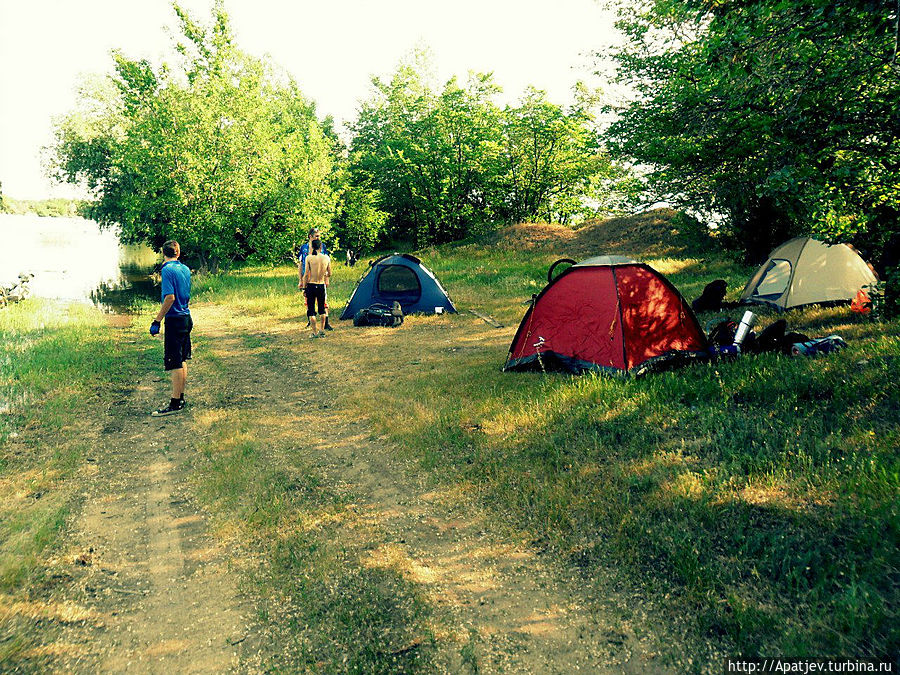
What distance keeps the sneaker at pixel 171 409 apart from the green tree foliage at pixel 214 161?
1966 cm

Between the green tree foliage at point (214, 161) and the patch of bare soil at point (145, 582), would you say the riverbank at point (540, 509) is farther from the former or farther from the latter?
the green tree foliage at point (214, 161)

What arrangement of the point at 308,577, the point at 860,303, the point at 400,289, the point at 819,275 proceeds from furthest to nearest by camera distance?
the point at 400,289 < the point at 819,275 < the point at 860,303 < the point at 308,577

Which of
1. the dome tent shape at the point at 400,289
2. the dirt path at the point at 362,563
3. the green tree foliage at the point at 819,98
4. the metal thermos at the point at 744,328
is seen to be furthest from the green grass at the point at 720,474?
the dome tent shape at the point at 400,289

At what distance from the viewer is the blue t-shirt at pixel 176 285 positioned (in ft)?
27.3

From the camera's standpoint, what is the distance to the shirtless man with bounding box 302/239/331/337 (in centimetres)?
1362

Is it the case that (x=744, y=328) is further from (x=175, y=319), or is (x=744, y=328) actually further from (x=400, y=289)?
(x=400, y=289)

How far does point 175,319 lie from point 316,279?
5487 mm

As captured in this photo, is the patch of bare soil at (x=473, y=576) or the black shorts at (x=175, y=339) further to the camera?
the black shorts at (x=175, y=339)

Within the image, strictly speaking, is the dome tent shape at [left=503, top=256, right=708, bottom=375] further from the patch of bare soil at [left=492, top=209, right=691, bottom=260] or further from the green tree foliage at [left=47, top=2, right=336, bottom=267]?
the green tree foliage at [left=47, top=2, right=336, bottom=267]

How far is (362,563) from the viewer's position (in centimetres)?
459

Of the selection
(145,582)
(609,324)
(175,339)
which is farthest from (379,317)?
(145,582)

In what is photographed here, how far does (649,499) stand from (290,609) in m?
3.24

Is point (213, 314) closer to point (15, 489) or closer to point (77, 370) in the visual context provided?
point (77, 370)

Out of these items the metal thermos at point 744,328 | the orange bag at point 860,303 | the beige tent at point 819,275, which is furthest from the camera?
the beige tent at point 819,275
